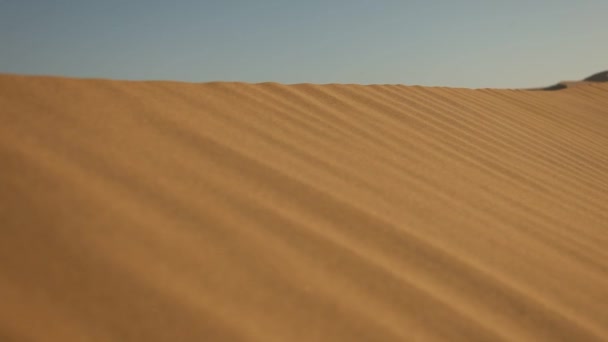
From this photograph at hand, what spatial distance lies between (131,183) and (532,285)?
128 cm

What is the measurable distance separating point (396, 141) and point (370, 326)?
160 cm

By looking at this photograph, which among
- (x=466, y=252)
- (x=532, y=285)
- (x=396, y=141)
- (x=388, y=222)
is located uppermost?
(x=396, y=141)

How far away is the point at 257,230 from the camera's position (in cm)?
143

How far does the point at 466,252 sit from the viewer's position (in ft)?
5.39

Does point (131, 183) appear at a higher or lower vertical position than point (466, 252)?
higher

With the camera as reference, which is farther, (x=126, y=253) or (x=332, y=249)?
(x=332, y=249)

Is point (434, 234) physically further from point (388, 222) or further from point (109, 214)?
point (109, 214)

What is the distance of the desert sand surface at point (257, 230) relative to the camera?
1.09 m

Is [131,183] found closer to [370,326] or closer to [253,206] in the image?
[253,206]

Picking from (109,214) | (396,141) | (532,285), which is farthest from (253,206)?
(396,141)

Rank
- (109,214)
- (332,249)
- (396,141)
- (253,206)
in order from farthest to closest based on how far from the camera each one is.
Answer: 1. (396,141)
2. (253,206)
3. (332,249)
4. (109,214)

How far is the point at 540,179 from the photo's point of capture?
273 centimetres

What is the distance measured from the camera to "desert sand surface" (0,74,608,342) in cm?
109

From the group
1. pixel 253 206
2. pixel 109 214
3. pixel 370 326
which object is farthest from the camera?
pixel 253 206
